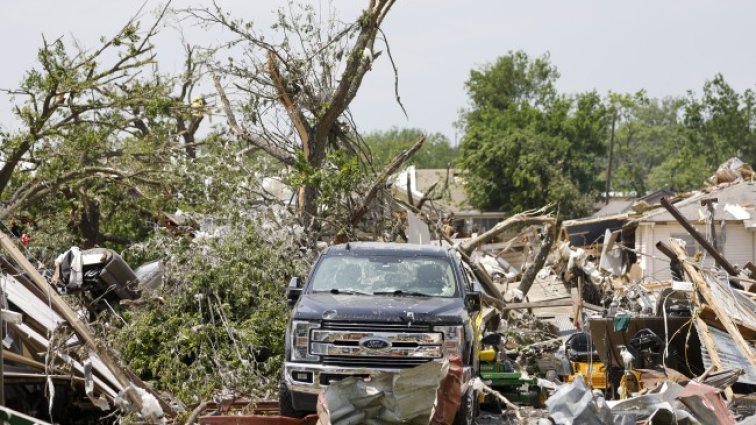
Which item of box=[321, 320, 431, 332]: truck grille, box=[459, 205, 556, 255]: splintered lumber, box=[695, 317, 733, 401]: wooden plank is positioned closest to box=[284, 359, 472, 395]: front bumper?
box=[321, 320, 431, 332]: truck grille

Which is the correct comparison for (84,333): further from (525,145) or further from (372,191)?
(525,145)

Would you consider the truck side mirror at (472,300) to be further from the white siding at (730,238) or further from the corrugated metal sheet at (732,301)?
the white siding at (730,238)

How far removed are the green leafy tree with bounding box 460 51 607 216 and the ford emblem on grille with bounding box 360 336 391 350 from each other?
1825 inches

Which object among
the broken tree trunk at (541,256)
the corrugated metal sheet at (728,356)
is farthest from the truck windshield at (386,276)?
the broken tree trunk at (541,256)

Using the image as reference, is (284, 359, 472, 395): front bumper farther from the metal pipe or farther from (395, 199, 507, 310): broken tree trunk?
(395, 199, 507, 310): broken tree trunk

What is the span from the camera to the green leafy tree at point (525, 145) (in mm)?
60906

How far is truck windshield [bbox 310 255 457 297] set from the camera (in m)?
12.1

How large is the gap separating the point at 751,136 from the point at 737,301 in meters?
55.7

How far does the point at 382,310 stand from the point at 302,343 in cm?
87

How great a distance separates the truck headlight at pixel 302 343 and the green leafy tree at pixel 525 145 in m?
46.4

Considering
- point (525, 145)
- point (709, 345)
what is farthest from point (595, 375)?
point (525, 145)

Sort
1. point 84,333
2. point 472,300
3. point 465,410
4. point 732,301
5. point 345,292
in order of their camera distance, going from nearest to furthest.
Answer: point 84,333 → point 465,410 → point 472,300 → point 345,292 → point 732,301

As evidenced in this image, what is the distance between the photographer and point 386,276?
12281 millimetres

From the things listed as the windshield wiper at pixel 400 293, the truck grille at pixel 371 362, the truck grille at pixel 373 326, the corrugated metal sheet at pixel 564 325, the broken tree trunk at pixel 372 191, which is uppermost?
the broken tree trunk at pixel 372 191
